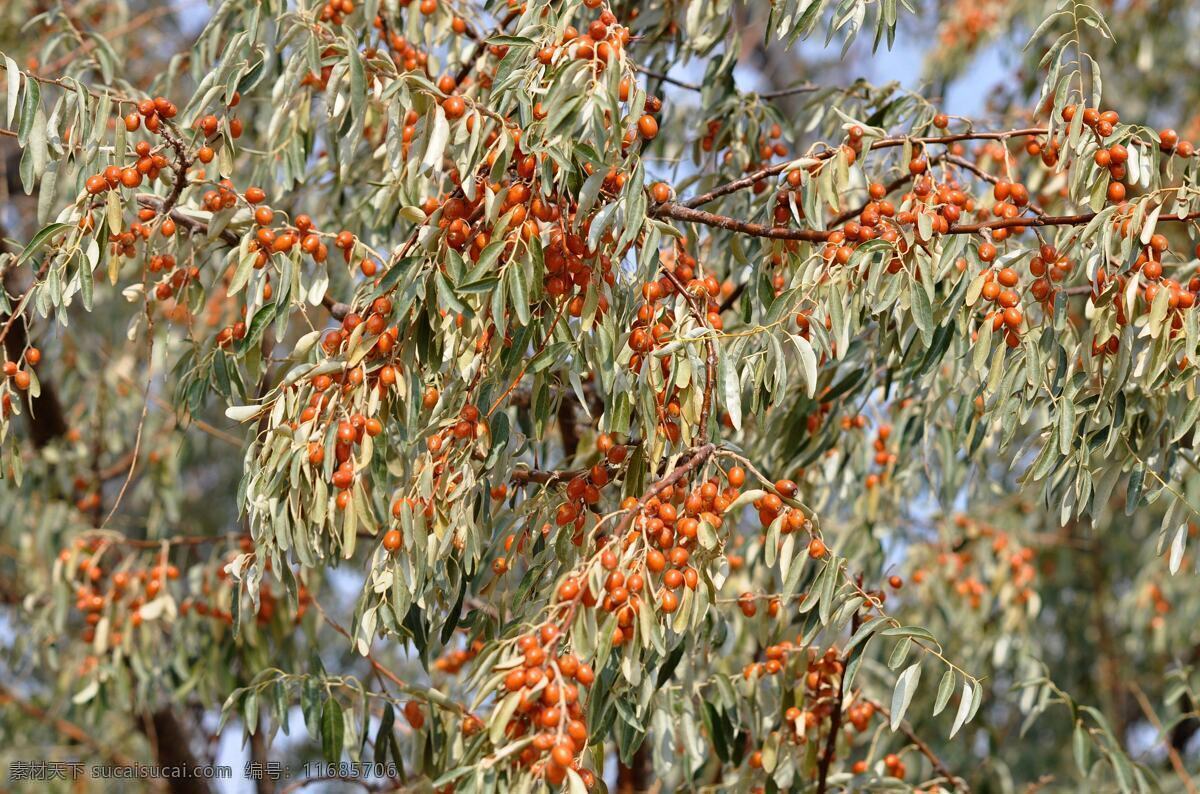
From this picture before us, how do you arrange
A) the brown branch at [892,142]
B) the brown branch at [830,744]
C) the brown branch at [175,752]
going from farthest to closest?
1. the brown branch at [175,752]
2. the brown branch at [830,744]
3. the brown branch at [892,142]

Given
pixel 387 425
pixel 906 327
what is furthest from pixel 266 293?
pixel 906 327

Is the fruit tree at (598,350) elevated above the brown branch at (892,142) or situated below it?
below

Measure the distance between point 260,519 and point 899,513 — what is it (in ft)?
6.06

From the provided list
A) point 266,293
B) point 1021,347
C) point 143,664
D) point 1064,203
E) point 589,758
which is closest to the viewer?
point 589,758

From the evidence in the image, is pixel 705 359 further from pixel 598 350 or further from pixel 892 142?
pixel 892 142

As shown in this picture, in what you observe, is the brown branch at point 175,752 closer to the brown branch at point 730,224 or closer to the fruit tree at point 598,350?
the fruit tree at point 598,350

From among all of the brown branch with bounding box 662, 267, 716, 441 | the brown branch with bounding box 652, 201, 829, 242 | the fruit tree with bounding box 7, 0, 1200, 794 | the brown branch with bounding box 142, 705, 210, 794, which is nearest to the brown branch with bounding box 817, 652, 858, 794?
the fruit tree with bounding box 7, 0, 1200, 794

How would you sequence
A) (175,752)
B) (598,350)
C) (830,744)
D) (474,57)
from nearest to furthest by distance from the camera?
(598,350) → (830,744) → (474,57) → (175,752)

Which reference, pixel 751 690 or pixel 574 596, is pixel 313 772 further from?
pixel 574 596

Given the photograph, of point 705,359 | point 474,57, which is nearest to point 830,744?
point 705,359

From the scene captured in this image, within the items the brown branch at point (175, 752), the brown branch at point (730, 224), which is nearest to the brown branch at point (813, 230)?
the brown branch at point (730, 224)

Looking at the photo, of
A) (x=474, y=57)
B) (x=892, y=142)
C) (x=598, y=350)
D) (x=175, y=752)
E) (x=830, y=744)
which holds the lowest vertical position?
(x=175, y=752)

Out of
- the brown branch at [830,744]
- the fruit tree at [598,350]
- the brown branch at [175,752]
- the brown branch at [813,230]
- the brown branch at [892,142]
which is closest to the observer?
the fruit tree at [598,350]

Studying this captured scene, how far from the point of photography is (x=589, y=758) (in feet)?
5.54
